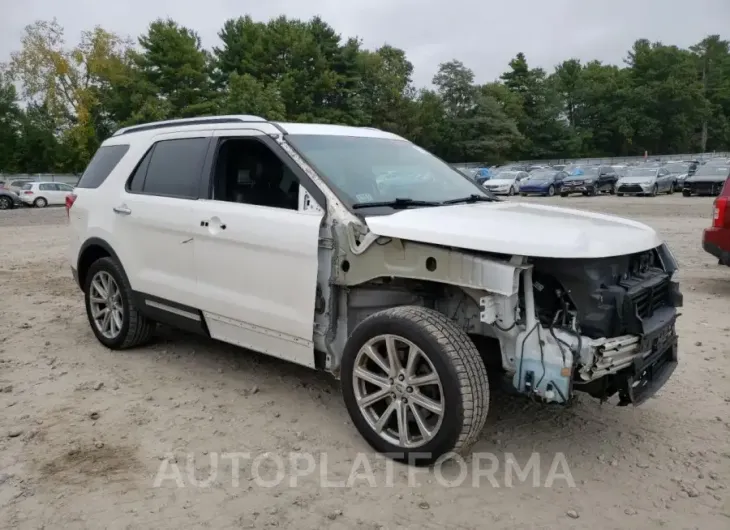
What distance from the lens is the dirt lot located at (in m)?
3.01

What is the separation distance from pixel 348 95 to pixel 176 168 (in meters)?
60.8

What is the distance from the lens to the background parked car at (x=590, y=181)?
105 ft

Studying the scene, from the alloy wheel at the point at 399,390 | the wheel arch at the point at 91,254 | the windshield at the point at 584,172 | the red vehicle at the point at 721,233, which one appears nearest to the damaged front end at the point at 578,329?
the alloy wheel at the point at 399,390

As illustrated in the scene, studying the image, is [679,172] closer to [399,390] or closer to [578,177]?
[578,177]

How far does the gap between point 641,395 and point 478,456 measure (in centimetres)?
93

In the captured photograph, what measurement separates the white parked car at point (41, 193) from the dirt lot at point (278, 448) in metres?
29.2

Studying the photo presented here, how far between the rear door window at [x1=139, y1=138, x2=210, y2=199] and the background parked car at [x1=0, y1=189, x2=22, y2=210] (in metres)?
29.3

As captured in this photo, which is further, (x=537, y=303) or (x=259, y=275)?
(x=259, y=275)

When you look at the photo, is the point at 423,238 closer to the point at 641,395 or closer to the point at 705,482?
the point at 641,395

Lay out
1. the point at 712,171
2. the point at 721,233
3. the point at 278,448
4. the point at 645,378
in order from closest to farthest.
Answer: the point at 645,378
the point at 278,448
the point at 721,233
the point at 712,171

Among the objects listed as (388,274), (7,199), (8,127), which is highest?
(8,127)

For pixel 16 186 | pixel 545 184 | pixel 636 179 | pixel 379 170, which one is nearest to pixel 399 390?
pixel 379 170

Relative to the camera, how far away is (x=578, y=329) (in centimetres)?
316

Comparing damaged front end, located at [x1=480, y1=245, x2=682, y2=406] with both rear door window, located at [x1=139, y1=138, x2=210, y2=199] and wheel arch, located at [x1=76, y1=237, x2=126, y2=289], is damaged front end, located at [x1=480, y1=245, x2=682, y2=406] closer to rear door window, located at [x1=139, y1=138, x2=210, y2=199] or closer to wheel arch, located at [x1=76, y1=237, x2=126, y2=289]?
rear door window, located at [x1=139, y1=138, x2=210, y2=199]
